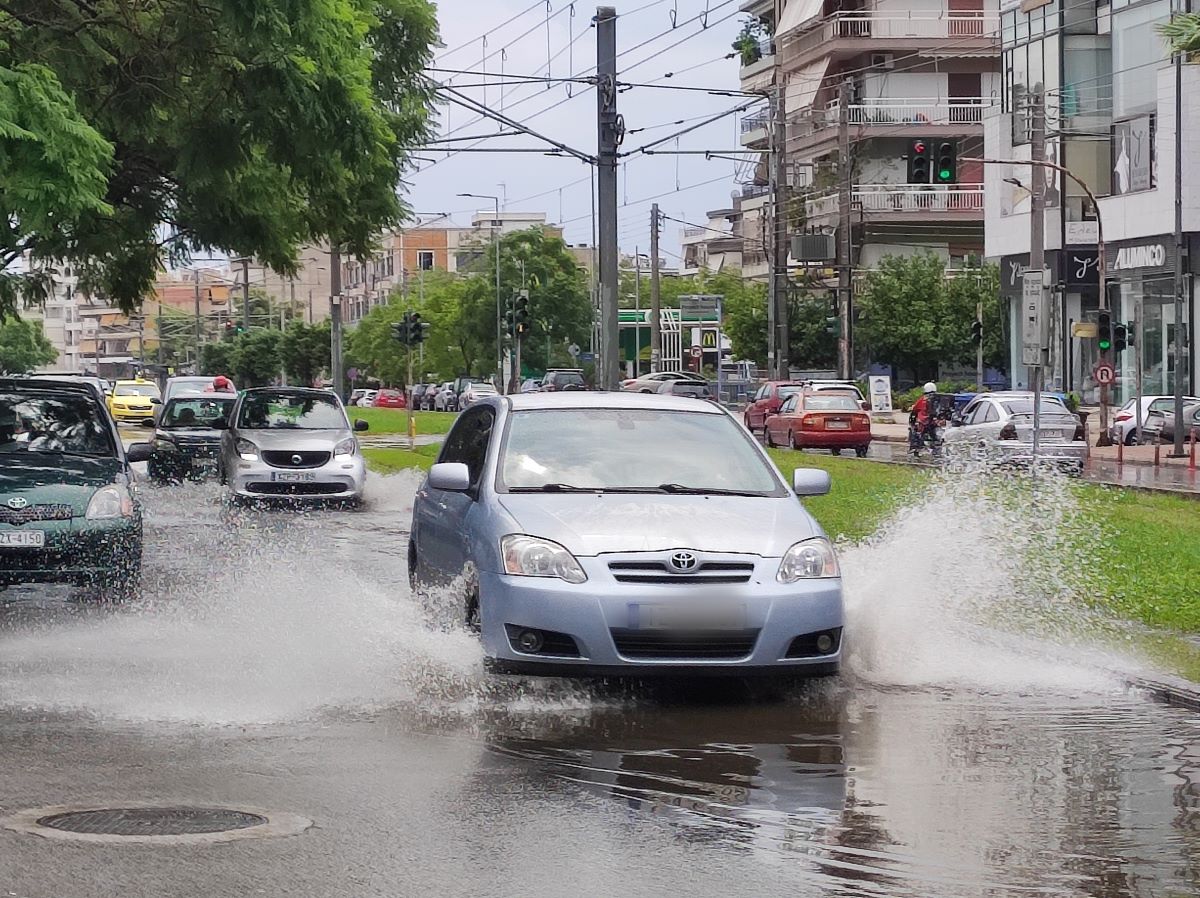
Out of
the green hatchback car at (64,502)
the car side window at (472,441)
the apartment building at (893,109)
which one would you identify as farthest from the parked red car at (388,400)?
the car side window at (472,441)

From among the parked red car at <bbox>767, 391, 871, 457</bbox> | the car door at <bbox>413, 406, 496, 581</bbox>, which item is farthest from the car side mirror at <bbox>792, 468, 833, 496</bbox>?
the parked red car at <bbox>767, 391, 871, 457</bbox>

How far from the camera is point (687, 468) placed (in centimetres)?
1058

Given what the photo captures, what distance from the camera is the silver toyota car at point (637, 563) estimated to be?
9055 mm

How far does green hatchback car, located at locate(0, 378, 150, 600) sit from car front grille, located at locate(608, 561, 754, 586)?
522cm

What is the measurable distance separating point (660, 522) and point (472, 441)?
2.42 meters

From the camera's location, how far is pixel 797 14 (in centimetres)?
7931

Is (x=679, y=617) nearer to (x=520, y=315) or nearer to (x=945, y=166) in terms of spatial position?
(x=945, y=166)

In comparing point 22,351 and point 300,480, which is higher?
point 22,351

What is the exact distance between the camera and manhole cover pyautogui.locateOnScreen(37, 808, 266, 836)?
258 inches

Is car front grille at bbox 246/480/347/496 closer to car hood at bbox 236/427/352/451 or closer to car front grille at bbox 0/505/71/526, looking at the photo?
car hood at bbox 236/427/352/451

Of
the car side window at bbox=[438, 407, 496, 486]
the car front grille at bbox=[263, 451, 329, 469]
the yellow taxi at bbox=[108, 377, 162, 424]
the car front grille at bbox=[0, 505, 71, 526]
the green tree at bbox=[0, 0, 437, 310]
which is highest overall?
the green tree at bbox=[0, 0, 437, 310]

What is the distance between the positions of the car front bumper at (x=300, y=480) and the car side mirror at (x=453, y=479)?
14.8m

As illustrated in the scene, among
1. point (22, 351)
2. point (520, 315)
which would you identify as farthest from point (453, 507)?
point (22, 351)

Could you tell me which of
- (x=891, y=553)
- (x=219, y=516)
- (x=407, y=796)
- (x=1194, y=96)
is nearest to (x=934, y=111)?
(x=1194, y=96)
